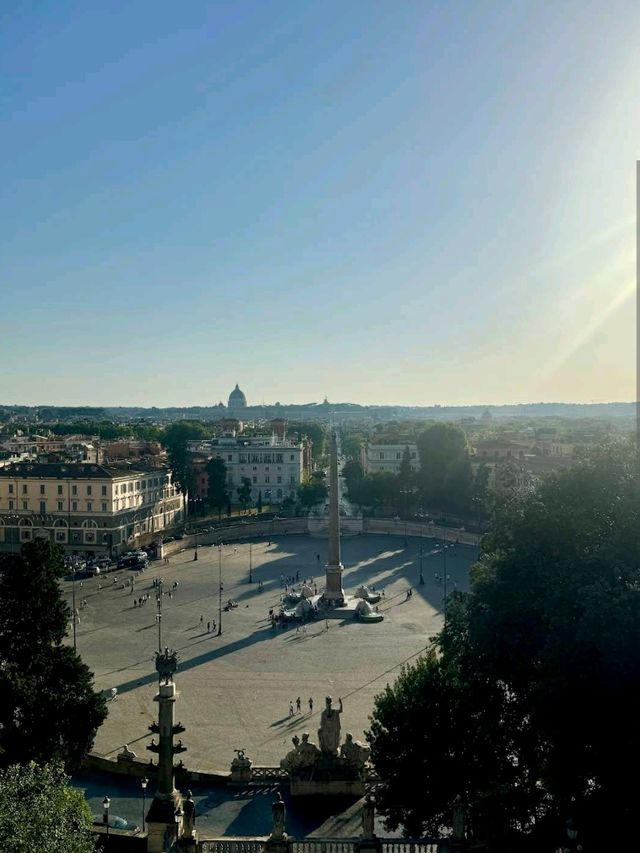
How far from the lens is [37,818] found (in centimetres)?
1166

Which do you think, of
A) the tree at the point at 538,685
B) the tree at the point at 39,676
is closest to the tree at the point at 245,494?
the tree at the point at 39,676

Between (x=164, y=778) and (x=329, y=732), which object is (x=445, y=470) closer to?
(x=329, y=732)

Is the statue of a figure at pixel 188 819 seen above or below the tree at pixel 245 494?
above

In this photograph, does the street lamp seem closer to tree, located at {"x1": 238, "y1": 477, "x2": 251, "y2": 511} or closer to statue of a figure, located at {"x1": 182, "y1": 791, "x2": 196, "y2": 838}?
statue of a figure, located at {"x1": 182, "y1": 791, "x2": 196, "y2": 838}

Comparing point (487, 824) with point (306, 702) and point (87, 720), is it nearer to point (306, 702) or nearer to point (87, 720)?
point (87, 720)

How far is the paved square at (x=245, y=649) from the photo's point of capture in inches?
992

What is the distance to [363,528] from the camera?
232ft

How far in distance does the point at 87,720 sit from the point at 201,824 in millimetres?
3691

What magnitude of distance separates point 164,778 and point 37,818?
12.9ft

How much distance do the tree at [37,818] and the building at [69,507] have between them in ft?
162

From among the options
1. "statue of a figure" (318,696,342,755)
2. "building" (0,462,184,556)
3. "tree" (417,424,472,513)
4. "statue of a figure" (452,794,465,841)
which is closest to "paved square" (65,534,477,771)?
"statue of a figure" (318,696,342,755)

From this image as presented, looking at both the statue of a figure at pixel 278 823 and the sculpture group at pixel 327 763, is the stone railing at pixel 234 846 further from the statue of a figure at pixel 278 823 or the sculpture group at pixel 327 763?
A: the sculpture group at pixel 327 763

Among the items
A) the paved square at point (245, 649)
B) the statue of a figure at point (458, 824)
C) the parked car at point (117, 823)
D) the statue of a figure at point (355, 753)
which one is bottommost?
the paved square at point (245, 649)

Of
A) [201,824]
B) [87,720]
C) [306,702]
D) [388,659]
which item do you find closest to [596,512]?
[201,824]
